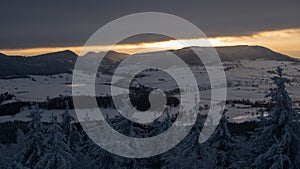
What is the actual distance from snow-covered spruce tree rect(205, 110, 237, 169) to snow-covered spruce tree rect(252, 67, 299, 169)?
5.32 metres

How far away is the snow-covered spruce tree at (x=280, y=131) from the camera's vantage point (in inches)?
715

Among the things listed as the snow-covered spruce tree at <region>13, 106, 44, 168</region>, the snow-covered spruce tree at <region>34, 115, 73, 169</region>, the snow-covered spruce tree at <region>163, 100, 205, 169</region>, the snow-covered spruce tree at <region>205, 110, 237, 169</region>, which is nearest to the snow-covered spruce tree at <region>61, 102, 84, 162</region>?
the snow-covered spruce tree at <region>13, 106, 44, 168</region>

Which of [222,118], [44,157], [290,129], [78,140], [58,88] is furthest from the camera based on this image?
[58,88]

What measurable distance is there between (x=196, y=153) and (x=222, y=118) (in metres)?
4.08

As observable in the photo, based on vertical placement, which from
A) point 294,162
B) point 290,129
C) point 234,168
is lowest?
point 234,168

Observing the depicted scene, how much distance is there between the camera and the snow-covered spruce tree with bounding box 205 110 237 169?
24750 mm

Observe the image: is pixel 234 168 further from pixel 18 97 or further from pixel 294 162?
pixel 18 97

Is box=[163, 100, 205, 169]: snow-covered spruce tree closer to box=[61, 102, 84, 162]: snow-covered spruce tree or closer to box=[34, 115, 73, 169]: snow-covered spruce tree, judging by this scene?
box=[61, 102, 84, 162]: snow-covered spruce tree

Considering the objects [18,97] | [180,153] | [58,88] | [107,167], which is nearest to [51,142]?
[107,167]

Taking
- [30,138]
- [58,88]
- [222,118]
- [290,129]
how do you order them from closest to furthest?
1. [290,129]
2. [30,138]
3. [222,118]
4. [58,88]

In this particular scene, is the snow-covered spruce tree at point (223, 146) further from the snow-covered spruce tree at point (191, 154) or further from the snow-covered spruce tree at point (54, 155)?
the snow-covered spruce tree at point (54, 155)

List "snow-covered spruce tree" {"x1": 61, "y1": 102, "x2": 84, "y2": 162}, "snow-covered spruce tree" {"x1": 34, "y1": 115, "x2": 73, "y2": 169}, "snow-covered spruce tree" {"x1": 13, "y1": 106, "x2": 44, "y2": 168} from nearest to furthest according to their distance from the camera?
"snow-covered spruce tree" {"x1": 34, "y1": 115, "x2": 73, "y2": 169}
"snow-covered spruce tree" {"x1": 13, "y1": 106, "x2": 44, "y2": 168}
"snow-covered spruce tree" {"x1": 61, "y1": 102, "x2": 84, "y2": 162}

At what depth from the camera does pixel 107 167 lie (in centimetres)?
2583

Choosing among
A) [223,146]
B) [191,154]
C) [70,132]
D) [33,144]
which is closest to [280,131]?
[223,146]
